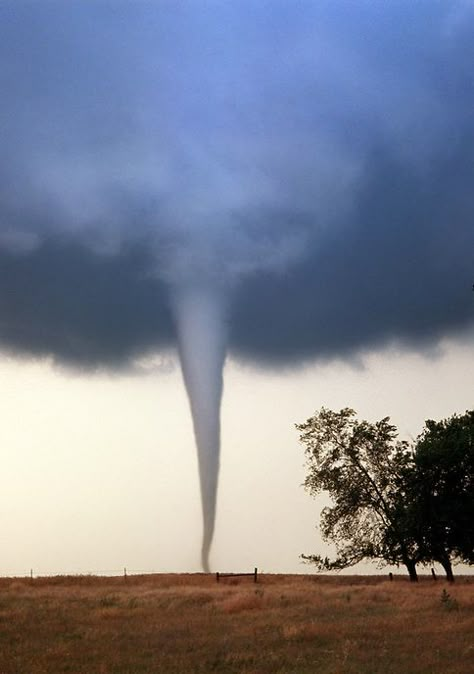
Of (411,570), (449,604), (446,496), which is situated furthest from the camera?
(411,570)

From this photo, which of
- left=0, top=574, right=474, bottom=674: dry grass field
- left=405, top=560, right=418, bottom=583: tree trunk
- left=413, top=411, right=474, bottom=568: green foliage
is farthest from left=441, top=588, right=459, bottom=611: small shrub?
left=405, top=560, right=418, bottom=583: tree trunk

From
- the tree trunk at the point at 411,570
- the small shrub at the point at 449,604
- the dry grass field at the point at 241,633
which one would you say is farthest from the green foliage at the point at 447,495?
the small shrub at the point at 449,604

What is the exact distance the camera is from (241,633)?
25.1 meters

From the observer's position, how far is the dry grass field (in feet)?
64.6

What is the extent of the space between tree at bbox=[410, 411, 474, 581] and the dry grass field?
8.62 metres

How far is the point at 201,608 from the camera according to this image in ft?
109

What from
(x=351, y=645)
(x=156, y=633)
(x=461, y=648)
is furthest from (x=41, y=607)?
(x=461, y=648)

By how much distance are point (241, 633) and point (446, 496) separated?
27.1 meters

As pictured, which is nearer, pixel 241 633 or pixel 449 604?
pixel 241 633

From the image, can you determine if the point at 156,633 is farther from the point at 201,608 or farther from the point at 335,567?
the point at 335,567

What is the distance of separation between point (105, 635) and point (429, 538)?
29420 millimetres

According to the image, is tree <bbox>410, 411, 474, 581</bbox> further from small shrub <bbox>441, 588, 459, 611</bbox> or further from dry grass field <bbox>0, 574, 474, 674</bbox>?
small shrub <bbox>441, 588, 459, 611</bbox>

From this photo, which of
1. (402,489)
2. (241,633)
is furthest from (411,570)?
(241,633)

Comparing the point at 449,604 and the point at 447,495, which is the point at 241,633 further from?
the point at 447,495
